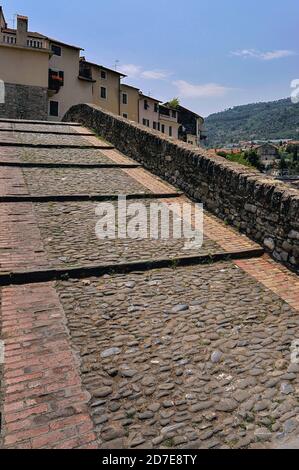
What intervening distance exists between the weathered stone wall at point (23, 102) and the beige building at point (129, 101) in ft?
50.3

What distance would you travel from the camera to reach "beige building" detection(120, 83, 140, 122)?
129 ft

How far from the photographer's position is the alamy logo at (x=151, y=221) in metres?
5.77

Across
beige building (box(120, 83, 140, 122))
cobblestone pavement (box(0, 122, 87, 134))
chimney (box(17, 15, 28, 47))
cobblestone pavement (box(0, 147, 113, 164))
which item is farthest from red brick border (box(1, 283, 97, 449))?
beige building (box(120, 83, 140, 122))

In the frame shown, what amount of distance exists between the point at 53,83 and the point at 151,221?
2500 cm

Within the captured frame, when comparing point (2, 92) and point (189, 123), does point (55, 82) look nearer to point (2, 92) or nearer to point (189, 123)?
point (2, 92)

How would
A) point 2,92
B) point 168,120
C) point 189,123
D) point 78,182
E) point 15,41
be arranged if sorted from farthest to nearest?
point 189,123 < point 168,120 < point 15,41 < point 2,92 < point 78,182

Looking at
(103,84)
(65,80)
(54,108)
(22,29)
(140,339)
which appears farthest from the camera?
(103,84)

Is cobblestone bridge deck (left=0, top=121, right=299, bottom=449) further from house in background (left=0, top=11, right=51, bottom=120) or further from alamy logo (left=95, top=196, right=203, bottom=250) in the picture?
house in background (left=0, top=11, right=51, bottom=120)

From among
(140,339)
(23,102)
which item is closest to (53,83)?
(23,102)

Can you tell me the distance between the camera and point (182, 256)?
506cm

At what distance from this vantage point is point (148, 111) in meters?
43.3

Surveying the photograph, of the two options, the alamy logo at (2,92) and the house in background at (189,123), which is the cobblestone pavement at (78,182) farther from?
the house in background at (189,123)
